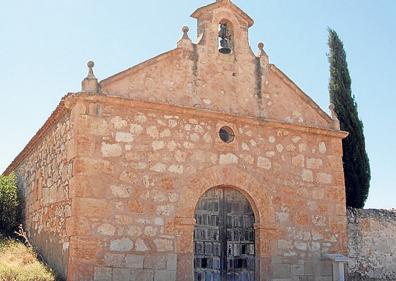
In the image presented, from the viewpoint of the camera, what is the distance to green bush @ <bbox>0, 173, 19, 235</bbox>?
15062mm

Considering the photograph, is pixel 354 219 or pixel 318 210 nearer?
pixel 318 210

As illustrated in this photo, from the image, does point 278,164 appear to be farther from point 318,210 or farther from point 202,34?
point 202,34

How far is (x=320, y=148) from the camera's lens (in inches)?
500

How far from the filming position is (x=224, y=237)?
36.5 feet

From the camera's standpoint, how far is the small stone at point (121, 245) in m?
9.69

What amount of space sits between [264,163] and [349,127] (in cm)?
543

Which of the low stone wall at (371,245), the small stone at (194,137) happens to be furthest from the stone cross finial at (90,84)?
the low stone wall at (371,245)

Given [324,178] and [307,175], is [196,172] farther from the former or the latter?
[324,178]

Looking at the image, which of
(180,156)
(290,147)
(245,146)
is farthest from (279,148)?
(180,156)

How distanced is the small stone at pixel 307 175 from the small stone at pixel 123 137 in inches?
172

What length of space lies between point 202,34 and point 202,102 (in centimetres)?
160

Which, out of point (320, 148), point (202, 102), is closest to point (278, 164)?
point (320, 148)

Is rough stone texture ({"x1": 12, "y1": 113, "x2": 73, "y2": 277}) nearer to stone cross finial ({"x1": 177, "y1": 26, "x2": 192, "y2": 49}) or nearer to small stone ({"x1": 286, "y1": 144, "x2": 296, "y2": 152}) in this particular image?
stone cross finial ({"x1": 177, "y1": 26, "x2": 192, "y2": 49})

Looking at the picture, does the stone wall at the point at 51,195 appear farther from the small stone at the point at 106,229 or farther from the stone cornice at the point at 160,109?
the small stone at the point at 106,229
